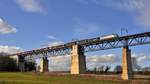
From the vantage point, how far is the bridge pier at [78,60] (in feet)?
400

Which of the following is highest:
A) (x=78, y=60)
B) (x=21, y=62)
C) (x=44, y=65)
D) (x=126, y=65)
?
(x=21, y=62)

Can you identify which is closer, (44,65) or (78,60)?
(78,60)

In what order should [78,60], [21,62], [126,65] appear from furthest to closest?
1. [21,62]
2. [78,60]
3. [126,65]

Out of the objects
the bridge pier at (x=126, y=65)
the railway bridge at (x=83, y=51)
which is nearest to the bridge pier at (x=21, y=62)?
the railway bridge at (x=83, y=51)

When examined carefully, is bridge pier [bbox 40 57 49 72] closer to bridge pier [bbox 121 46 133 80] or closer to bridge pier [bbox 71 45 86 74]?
bridge pier [bbox 71 45 86 74]

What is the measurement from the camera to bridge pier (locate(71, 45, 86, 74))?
12181cm

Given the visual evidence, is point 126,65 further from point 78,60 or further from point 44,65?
point 44,65

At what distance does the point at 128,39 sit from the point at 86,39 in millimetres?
22216

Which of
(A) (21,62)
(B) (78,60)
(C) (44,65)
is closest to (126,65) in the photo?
(B) (78,60)

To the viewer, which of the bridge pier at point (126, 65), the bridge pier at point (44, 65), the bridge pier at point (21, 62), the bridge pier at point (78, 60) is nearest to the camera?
the bridge pier at point (126, 65)

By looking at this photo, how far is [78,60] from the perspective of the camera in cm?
12262

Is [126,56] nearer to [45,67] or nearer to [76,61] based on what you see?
[76,61]

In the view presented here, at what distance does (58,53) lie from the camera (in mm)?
143875

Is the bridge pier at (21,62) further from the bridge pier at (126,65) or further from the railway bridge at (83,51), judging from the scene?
the bridge pier at (126,65)
